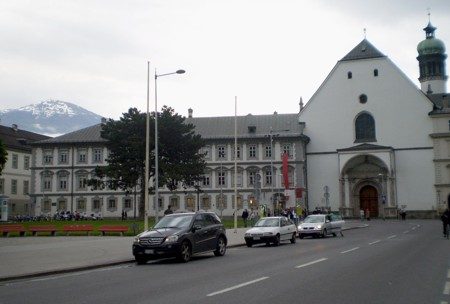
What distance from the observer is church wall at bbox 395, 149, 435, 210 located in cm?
7444

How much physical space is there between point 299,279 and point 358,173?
65.6 m

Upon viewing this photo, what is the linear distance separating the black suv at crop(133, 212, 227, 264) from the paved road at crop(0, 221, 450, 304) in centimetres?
56

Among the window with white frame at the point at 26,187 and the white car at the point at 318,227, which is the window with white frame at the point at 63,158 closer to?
the window with white frame at the point at 26,187

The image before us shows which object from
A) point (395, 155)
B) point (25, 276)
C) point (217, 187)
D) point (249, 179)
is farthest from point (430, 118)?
Answer: point (25, 276)

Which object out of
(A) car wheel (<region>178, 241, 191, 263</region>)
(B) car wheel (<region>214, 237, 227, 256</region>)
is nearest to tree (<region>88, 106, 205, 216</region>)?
(B) car wheel (<region>214, 237, 227, 256</region>)

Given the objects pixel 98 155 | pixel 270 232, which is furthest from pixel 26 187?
pixel 270 232

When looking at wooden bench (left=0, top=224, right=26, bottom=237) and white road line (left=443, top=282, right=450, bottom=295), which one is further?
wooden bench (left=0, top=224, right=26, bottom=237)

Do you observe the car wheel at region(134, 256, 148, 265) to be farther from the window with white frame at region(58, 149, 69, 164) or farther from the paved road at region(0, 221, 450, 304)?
the window with white frame at region(58, 149, 69, 164)

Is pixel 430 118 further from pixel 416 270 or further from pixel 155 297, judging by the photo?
pixel 155 297

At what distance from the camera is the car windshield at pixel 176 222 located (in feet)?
68.8

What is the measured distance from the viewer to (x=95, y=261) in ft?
65.1

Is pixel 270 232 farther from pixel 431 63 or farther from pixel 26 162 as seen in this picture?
pixel 26 162

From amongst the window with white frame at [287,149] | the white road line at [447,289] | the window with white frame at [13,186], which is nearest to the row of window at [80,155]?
the window with white frame at [13,186]

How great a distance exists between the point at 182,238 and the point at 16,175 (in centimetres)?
7848
